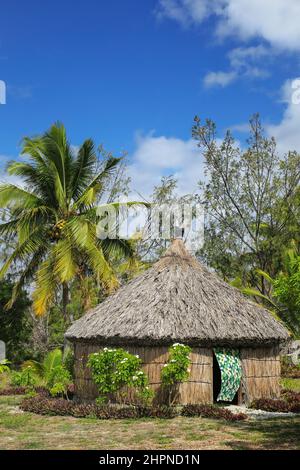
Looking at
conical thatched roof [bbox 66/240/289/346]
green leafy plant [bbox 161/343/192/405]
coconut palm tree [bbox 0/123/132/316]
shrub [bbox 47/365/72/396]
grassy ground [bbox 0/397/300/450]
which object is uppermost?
coconut palm tree [bbox 0/123/132/316]

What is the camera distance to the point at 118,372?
15438 mm

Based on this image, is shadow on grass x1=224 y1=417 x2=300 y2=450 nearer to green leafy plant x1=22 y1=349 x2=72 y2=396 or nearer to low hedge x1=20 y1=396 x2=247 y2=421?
low hedge x1=20 y1=396 x2=247 y2=421

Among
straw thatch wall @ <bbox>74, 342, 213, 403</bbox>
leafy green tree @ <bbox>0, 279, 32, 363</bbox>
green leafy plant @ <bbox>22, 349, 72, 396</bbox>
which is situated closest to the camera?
straw thatch wall @ <bbox>74, 342, 213, 403</bbox>

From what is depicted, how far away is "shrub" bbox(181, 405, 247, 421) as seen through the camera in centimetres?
1460

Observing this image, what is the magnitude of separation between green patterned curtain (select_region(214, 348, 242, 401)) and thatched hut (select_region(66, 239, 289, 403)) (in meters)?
0.14

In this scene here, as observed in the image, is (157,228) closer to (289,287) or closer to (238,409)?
(289,287)

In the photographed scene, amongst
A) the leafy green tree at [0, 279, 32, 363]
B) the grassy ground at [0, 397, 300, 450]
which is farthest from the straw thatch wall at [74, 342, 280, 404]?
the leafy green tree at [0, 279, 32, 363]

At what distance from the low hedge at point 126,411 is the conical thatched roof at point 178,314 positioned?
1787 millimetres

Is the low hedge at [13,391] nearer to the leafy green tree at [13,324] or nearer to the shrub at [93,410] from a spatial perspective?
the shrub at [93,410]

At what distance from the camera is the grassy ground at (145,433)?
11.2 m

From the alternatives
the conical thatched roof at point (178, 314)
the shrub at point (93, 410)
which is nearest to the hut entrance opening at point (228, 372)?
the conical thatched roof at point (178, 314)

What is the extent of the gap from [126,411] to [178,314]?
3073 millimetres

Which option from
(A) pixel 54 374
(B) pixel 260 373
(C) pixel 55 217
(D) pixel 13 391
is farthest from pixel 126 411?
(C) pixel 55 217

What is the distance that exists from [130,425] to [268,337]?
549 centimetres
